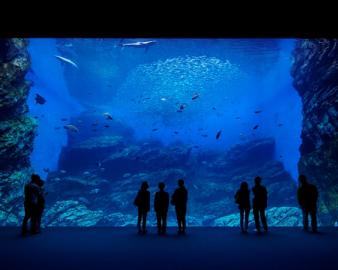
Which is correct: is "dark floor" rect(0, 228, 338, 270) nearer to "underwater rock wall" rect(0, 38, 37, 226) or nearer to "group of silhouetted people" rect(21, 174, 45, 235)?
"group of silhouetted people" rect(21, 174, 45, 235)

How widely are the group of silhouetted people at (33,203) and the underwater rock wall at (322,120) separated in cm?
1529

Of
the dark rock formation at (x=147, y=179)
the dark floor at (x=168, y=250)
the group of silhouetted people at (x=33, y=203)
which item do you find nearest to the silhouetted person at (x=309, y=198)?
the dark floor at (x=168, y=250)

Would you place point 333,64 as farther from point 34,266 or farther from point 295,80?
point 34,266

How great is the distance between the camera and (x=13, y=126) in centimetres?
1678

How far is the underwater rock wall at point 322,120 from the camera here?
53.9ft

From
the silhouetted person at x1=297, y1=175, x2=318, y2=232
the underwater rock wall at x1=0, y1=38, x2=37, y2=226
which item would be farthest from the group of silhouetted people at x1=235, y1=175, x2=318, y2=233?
the underwater rock wall at x1=0, y1=38, x2=37, y2=226

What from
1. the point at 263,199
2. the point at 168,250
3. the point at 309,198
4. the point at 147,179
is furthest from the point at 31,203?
the point at 147,179

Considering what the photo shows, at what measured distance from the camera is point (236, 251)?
5738mm

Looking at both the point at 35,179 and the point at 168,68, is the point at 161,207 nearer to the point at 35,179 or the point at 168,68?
the point at 35,179

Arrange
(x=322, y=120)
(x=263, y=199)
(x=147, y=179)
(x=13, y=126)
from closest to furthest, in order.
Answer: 1. (x=263, y=199)
2. (x=13, y=126)
3. (x=322, y=120)
4. (x=147, y=179)

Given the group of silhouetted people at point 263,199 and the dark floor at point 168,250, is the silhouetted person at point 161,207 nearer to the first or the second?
the dark floor at point 168,250

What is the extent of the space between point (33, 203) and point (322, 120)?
16434mm
